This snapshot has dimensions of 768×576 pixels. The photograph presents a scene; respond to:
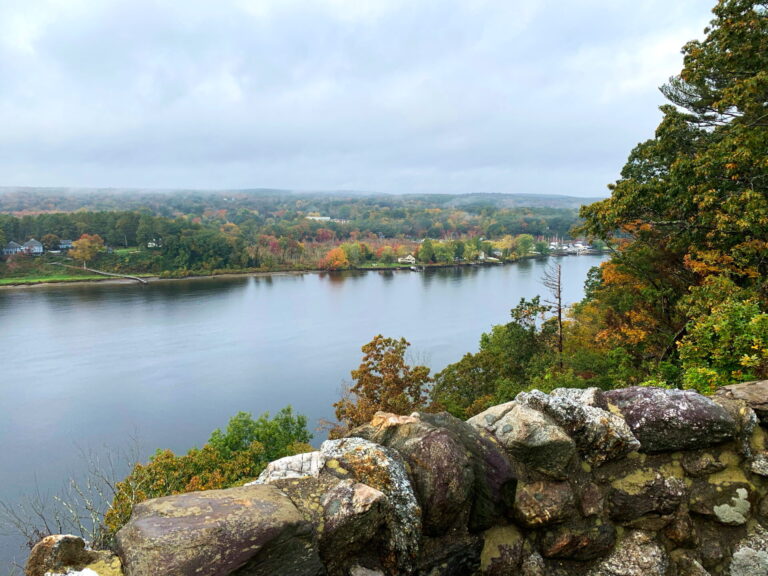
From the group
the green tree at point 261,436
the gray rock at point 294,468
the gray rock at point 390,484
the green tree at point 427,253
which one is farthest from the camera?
the green tree at point 427,253

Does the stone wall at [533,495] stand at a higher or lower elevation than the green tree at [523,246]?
higher

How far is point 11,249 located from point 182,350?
2748 inches

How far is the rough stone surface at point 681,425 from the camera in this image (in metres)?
3.78

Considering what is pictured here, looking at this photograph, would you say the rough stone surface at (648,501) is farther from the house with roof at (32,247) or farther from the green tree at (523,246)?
the house with roof at (32,247)

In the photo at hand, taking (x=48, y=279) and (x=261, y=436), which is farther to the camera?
(x=48, y=279)

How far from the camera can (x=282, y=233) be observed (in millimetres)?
128875

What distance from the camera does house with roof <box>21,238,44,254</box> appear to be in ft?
285

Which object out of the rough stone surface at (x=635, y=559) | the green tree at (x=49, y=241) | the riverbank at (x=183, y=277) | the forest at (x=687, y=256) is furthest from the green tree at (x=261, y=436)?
the green tree at (x=49, y=241)

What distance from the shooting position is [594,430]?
3.77 metres

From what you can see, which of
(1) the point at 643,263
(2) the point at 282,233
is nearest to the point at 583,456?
(1) the point at 643,263

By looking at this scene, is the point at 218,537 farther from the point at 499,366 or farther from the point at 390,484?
the point at 499,366

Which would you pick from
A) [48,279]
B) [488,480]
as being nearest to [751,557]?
[488,480]

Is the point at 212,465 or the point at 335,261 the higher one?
the point at 335,261

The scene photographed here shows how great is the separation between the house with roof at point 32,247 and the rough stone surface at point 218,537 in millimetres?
107500
